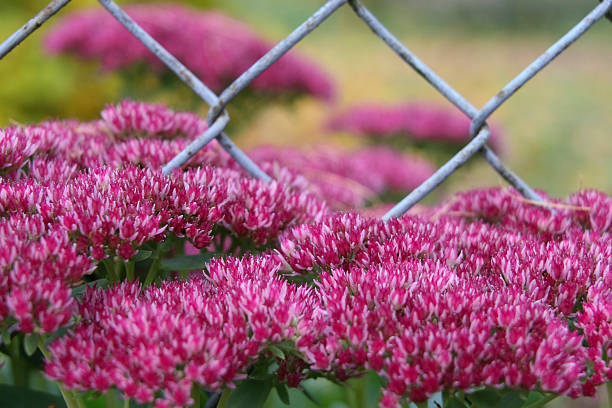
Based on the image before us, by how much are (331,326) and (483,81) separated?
7377mm

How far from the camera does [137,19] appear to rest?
1.94 metres

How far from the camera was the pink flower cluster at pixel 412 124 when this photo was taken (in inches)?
94.4

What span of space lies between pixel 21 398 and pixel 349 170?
97 centimetres

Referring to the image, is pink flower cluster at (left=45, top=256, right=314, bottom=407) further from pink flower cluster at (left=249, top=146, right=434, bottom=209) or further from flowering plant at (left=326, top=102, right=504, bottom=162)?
flowering plant at (left=326, top=102, right=504, bottom=162)

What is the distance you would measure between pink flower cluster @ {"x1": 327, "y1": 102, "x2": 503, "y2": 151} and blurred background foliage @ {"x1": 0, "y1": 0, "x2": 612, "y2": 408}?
188 mm

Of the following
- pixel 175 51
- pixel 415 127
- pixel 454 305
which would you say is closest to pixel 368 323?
pixel 454 305

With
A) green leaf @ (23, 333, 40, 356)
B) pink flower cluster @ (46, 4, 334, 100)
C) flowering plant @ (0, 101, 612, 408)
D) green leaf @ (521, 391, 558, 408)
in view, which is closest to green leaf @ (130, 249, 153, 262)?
flowering plant @ (0, 101, 612, 408)

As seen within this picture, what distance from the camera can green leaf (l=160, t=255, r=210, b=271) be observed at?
29.3 inches

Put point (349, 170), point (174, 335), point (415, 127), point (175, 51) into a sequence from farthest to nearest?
1. point (415, 127)
2. point (175, 51)
3. point (349, 170)
4. point (174, 335)

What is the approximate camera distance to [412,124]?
2.43 metres

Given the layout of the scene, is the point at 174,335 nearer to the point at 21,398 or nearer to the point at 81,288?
the point at 81,288

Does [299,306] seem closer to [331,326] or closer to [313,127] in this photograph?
[331,326]

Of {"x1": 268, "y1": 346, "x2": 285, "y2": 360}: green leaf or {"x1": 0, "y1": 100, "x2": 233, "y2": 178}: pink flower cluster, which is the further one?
{"x1": 0, "y1": 100, "x2": 233, "y2": 178}: pink flower cluster

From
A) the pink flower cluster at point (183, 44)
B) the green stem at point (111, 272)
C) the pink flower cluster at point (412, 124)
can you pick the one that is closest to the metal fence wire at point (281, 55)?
the green stem at point (111, 272)
